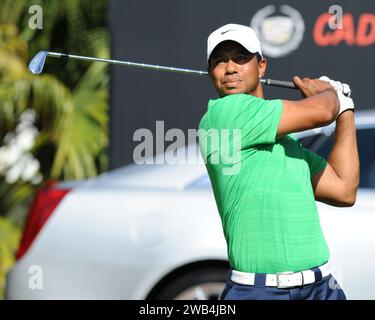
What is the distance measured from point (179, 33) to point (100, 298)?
2.34 meters

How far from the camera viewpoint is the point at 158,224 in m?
5.08

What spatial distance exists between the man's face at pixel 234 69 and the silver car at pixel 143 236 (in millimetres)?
1646

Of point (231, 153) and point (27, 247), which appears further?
point (27, 247)

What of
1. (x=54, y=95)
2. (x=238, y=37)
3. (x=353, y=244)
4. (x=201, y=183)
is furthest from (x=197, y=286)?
(x=54, y=95)

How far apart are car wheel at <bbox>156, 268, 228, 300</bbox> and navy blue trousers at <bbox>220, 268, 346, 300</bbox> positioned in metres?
1.69

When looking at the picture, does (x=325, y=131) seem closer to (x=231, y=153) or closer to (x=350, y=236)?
(x=350, y=236)

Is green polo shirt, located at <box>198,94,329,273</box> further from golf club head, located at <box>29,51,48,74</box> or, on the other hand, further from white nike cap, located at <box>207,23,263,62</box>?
golf club head, located at <box>29,51,48,74</box>

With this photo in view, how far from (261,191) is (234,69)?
44 centimetres

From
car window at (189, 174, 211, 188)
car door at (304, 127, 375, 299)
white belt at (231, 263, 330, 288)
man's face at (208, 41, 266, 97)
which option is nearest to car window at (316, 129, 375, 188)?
car door at (304, 127, 375, 299)

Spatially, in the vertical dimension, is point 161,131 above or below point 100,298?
above

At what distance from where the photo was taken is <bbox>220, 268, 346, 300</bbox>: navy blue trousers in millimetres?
3221

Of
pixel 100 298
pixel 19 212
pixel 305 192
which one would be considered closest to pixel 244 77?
pixel 305 192

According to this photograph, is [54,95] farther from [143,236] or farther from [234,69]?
[234,69]
